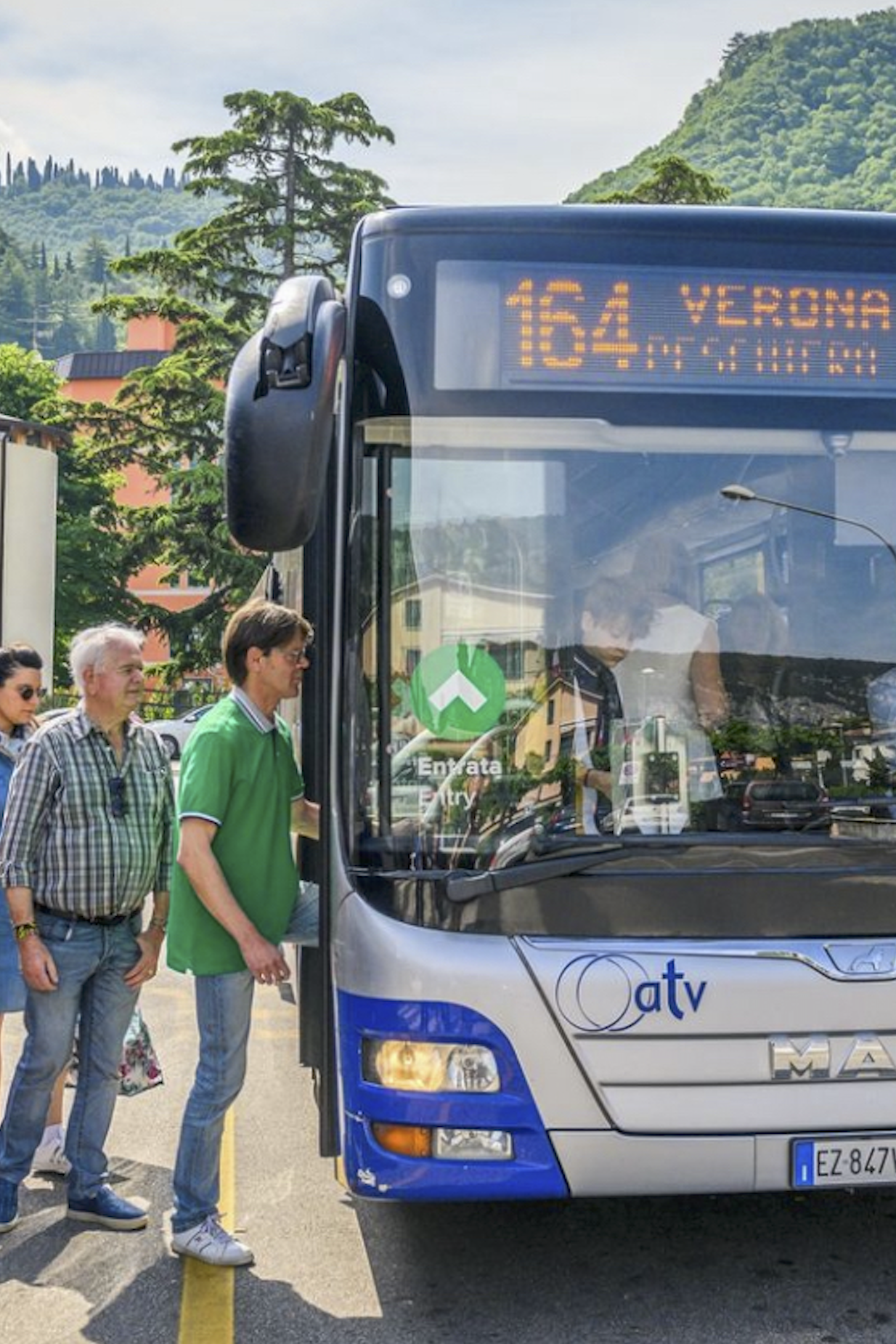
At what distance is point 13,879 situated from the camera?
5.14 m

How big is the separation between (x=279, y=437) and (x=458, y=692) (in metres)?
0.81

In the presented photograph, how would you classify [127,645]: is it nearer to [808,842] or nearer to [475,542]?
[475,542]

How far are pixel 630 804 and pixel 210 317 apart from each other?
36940 mm

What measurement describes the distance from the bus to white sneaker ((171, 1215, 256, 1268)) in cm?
53

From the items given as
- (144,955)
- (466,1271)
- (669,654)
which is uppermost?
(669,654)

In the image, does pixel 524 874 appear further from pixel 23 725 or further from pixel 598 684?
pixel 23 725

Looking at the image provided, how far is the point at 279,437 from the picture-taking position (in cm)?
426

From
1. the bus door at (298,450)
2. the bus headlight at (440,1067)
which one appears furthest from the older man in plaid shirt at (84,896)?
the bus headlight at (440,1067)

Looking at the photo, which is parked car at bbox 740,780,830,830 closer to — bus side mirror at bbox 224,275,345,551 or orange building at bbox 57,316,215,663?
bus side mirror at bbox 224,275,345,551

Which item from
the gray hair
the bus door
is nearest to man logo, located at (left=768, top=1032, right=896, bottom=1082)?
the bus door

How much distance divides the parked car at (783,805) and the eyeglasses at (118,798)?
2.00 m

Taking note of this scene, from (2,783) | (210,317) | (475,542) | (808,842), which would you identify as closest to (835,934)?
(808,842)

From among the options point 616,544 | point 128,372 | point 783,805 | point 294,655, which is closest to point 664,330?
point 616,544

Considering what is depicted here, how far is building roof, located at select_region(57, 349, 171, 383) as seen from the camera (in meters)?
70.6
